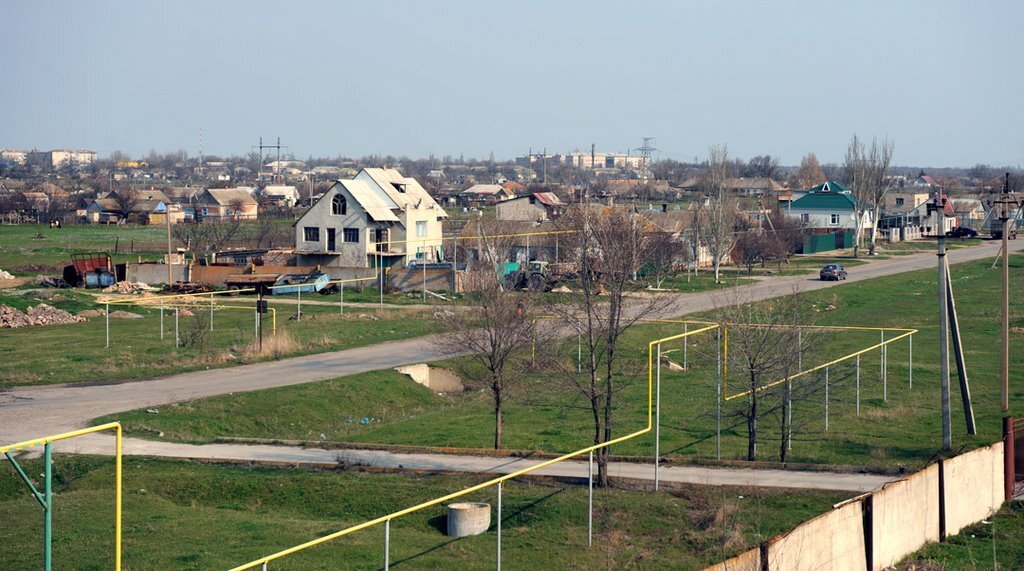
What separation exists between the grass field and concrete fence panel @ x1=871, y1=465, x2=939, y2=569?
3584 mm

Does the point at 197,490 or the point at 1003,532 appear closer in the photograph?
the point at 1003,532

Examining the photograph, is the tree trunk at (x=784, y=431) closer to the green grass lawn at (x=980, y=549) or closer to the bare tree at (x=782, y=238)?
the green grass lawn at (x=980, y=549)

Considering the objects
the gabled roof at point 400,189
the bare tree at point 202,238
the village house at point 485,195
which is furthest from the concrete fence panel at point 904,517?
the village house at point 485,195

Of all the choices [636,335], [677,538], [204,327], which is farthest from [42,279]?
[677,538]

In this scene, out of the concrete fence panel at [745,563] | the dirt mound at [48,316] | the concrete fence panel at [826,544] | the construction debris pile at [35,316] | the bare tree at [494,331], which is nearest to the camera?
the concrete fence panel at [745,563]

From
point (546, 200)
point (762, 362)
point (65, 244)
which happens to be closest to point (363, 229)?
point (546, 200)

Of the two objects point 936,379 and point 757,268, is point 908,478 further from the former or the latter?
point 757,268

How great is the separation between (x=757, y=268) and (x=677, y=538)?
5425cm

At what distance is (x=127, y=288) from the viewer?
54.4m

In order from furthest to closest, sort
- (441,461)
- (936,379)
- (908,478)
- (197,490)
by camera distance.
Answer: (936,379) < (441,461) < (197,490) < (908,478)

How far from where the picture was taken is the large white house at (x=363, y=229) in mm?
59312

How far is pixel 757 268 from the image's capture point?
6888 cm

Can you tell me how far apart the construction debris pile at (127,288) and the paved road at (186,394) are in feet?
70.8

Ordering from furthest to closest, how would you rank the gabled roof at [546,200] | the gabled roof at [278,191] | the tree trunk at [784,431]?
the gabled roof at [278,191] → the gabled roof at [546,200] → the tree trunk at [784,431]
